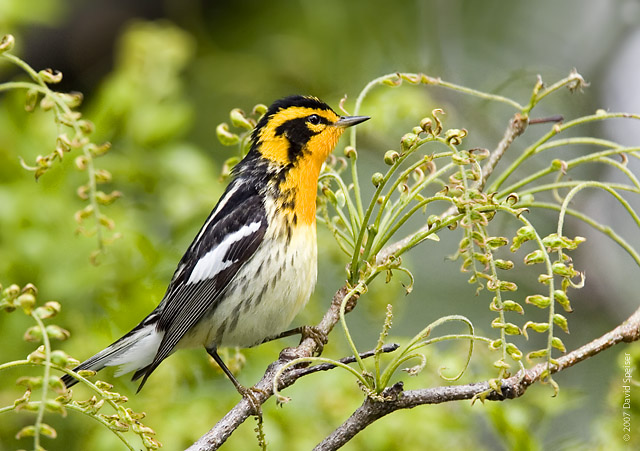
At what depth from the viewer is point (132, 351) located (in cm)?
323

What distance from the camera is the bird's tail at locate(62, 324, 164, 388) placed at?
3119 mm

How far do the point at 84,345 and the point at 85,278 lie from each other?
0.86ft

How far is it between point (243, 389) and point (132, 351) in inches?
25.9

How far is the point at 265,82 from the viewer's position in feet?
19.1

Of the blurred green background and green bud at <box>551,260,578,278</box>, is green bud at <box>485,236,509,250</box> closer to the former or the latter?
green bud at <box>551,260,578,278</box>

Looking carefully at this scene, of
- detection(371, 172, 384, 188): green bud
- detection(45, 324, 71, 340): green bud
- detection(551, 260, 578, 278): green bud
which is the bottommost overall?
detection(551, 260, 578, 278): green bud

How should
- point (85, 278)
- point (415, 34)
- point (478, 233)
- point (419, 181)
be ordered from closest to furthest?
point (478, 233) → point (419, 181) → point (85, 278) → point (415, 34)

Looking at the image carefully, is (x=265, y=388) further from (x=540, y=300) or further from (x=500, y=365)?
(x=540, y=300)

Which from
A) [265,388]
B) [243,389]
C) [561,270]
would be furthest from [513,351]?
[243,389]

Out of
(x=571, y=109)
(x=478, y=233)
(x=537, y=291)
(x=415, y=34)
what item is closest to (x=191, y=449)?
(x=478, y=233)

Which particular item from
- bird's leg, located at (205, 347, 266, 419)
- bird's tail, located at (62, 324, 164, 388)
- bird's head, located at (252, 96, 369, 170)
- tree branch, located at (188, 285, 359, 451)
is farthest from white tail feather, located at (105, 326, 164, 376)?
tree branch, located at (188, 285, 359, 451)

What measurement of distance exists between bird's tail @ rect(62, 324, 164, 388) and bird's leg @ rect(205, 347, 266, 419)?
9.0 inches

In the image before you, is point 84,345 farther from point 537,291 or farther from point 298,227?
point 537,291

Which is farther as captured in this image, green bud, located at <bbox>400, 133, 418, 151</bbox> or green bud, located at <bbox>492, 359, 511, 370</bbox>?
green bud, located at <bbox>400, 133, 418, 151</bbox>
